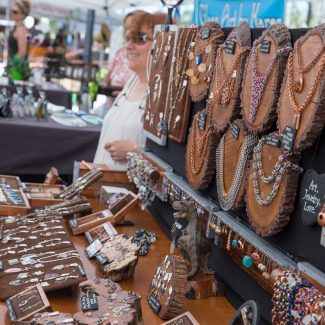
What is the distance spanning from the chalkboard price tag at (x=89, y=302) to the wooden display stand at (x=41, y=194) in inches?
41.1

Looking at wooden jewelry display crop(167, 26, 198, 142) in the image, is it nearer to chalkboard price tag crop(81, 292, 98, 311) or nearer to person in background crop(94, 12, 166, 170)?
person in background crop(94, 12, 166, 170)

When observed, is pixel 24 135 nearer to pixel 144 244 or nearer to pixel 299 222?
pixel 144 244

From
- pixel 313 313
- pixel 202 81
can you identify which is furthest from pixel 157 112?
pixel 313 313

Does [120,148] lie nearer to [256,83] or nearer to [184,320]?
[256,83]

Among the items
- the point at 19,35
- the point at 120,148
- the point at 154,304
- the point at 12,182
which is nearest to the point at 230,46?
the point at 154,304

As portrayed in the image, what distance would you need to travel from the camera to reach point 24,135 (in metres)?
3.95

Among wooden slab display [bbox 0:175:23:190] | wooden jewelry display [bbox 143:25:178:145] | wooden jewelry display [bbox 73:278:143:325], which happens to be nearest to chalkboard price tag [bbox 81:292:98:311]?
wooden jewelry display [bbox 73:278:143:325]

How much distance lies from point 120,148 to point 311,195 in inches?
61.6

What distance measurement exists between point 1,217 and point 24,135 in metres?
1.95

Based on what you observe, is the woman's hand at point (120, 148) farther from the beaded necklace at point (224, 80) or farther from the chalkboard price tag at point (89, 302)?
the chalkboard price tag at point (89, 302)

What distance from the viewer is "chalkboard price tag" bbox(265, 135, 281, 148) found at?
4.04 ft

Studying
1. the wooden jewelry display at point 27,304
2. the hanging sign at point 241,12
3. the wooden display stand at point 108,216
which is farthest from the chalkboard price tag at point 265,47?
the hanging sign at point 241,12

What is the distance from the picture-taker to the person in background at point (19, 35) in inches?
263

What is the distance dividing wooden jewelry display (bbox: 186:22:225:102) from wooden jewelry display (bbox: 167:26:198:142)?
74mm
